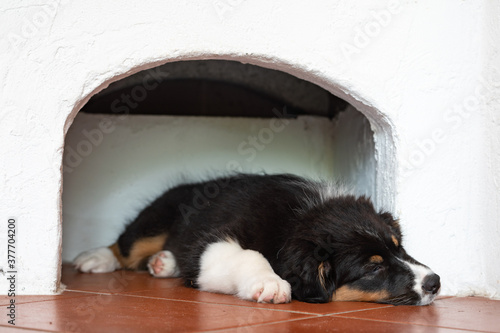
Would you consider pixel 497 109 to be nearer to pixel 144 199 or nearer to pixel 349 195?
pixel 349 195

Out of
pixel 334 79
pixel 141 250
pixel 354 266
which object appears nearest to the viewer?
pixel 354 266

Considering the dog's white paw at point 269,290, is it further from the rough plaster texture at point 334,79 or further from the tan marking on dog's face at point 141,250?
the tan marking on dog's face at point 141,250

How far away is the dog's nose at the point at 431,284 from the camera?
8.79ft

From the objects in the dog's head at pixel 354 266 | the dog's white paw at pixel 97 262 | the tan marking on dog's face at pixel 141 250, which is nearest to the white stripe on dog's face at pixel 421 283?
the dog's head at pixel 354 266

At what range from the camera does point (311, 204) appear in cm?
315

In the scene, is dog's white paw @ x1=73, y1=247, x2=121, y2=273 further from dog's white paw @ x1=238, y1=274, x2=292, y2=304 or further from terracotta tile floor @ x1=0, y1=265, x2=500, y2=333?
dog's white paw @ x1=238, y1=274, x2=292, y2=304

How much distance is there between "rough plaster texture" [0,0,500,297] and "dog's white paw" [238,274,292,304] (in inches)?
32.6

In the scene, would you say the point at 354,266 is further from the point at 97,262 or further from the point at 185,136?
the point at 185,136

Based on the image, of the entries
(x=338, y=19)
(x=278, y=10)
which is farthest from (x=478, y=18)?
(x=278, y=10)

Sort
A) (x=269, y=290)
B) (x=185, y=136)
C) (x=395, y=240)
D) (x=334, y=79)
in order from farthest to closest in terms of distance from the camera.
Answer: (x=185, y=136) < (x=334, y=79) < (x=395, y=240) < (x=269, y=290)

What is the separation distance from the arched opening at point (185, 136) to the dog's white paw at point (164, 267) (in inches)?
40.1

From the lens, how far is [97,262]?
3906 millimetres

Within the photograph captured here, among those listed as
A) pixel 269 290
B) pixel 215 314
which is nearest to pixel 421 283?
pixel 269 290

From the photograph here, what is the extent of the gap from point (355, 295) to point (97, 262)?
1.90 meters
